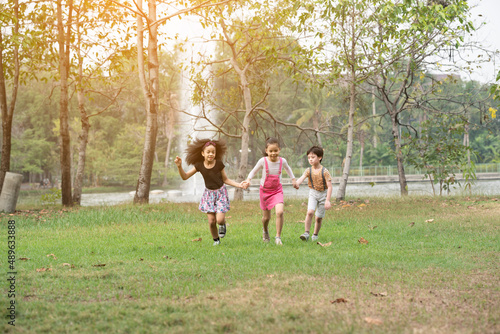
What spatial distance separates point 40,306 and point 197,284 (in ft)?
4.95

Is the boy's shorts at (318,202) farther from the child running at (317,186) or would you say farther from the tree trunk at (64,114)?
the tree trunk at (64,114)

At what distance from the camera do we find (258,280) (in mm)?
5332

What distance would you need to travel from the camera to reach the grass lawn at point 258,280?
12.9ft

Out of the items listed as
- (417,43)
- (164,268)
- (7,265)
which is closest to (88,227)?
(7,265)

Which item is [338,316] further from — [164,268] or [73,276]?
[73,276]

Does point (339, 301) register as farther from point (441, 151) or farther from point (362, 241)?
point (441, 151)

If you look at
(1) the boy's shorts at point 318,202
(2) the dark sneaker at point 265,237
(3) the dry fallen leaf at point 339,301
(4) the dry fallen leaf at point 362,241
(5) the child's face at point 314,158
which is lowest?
(4) the dry fallen leaf at point 362,241

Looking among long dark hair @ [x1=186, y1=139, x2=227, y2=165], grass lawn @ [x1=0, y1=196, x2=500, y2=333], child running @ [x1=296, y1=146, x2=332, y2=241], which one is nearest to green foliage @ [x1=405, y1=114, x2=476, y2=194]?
grass lawn @ [x1=0, y1=196, x2=500, y2=333]

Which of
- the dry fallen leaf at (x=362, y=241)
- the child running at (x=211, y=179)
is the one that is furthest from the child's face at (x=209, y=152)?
the dry fallen leaf at (x=362, y=241)

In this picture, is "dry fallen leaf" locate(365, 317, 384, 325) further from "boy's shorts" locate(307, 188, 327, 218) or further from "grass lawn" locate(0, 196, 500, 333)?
"boy's shorts" locate(307, 188, 327, 218)

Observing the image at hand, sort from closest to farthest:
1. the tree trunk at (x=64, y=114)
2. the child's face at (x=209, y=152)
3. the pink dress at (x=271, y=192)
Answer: the child's face at (x=209, y=152), the pink dress at (x=271, y=192), the tree trunk at (x=64, y=114)

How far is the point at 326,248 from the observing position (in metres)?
7.57

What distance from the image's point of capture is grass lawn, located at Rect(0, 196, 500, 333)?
3918 mm

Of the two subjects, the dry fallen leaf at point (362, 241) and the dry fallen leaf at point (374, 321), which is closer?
the dry fallen leaf at point (374, 321)
